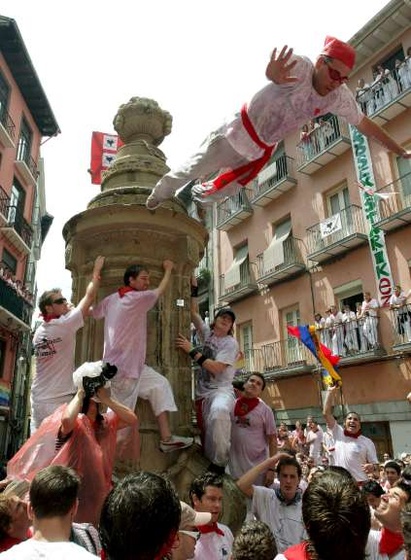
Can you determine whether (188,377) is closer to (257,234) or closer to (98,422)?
(98,422)

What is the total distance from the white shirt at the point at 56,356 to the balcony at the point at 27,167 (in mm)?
19776

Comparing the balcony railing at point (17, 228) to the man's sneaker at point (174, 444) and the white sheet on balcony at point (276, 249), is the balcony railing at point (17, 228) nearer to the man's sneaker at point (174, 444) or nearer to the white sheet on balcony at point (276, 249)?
the white sheet on balcony at point (276, 249)

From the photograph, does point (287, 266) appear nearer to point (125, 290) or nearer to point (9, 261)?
point (9, 261)

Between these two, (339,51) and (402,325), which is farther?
(402,325)

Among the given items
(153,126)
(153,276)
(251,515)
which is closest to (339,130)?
(153,126)

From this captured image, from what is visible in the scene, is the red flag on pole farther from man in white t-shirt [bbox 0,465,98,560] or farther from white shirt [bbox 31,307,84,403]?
man in white t-shirt [bbox 0,465,98,560]

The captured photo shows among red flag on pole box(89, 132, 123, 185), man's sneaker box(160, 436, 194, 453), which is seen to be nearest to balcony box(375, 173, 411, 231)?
red flag on pole box(89, 132, 123, 185)

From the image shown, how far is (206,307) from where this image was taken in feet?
77.0

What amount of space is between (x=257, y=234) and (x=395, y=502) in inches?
727

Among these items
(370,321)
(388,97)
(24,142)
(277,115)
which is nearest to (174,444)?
(277,115)

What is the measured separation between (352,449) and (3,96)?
2098cm

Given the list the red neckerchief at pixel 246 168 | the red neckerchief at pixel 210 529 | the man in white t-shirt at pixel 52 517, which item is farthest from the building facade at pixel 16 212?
the man in white t-shirt at pixel 52 517

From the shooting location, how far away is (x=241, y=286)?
20469mm

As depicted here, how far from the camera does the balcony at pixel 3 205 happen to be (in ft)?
64.2
